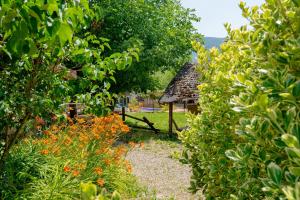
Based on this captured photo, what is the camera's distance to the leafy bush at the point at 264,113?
1.62 m

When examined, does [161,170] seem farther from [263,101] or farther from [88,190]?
[88,190]

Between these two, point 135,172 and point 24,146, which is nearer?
point 24,146

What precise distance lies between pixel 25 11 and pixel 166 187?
7.37 meters

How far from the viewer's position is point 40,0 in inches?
72.5

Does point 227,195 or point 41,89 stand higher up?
point 41,89

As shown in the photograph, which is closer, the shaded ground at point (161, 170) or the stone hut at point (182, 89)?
the shaded ground at point (161, 170)

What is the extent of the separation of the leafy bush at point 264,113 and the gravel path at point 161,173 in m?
4.45

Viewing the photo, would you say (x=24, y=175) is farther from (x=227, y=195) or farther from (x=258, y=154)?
(x=258, y=154)

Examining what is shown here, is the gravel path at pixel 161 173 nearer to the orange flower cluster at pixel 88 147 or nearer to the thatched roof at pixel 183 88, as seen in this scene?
the orange flower cluster at pixel 88 147

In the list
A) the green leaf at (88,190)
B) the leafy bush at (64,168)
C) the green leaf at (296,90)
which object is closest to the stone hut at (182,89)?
the leafy bush at (64,168)

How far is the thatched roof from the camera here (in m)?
18.8

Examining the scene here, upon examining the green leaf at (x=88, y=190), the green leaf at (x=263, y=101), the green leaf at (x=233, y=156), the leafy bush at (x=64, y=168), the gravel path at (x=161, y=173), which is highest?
the green leaf at (x=263, y=101)

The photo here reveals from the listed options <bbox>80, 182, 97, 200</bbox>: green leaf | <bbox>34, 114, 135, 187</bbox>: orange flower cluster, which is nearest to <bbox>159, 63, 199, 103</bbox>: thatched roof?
<bbox>34, 114, 135, 187</bbox>: orange flower cluster

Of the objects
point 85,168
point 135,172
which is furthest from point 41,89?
point 135,172
